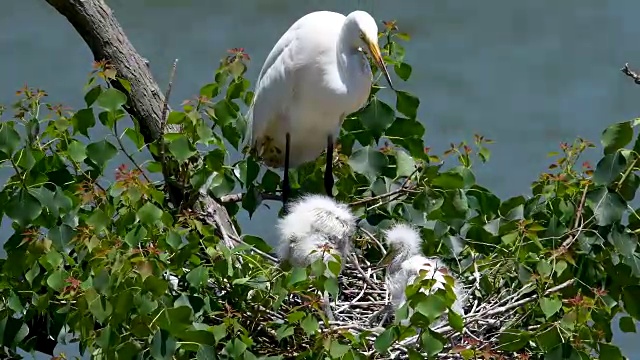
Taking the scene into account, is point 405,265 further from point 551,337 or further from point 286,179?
point 286,179

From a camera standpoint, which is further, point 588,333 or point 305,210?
point 305,210

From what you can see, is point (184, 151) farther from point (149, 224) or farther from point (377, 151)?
point (377, 151)

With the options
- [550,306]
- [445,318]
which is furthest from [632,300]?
[445,318]

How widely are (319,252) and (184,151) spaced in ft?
1.04

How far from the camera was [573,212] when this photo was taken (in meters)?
2.83

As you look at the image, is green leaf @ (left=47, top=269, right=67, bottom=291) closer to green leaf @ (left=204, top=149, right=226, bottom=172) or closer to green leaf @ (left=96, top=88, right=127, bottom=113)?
green leaf @ (left=96, top=88, right=127, bottom=113)

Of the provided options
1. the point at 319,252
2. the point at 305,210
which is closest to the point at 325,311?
the point at 319,252

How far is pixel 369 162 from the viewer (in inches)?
124

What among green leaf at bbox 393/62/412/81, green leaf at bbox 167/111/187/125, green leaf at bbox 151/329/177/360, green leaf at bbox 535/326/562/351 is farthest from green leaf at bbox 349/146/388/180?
green leaf at bbox 151/329/177/360

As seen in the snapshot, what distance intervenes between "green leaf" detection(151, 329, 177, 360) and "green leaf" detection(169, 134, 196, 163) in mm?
500

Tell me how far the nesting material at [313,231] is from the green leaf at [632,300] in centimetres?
55

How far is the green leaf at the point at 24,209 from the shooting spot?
8.75 feet

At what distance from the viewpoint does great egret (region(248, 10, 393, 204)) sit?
11.3ft

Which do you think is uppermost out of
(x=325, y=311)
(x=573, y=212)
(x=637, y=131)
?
(x=637, y=131)
